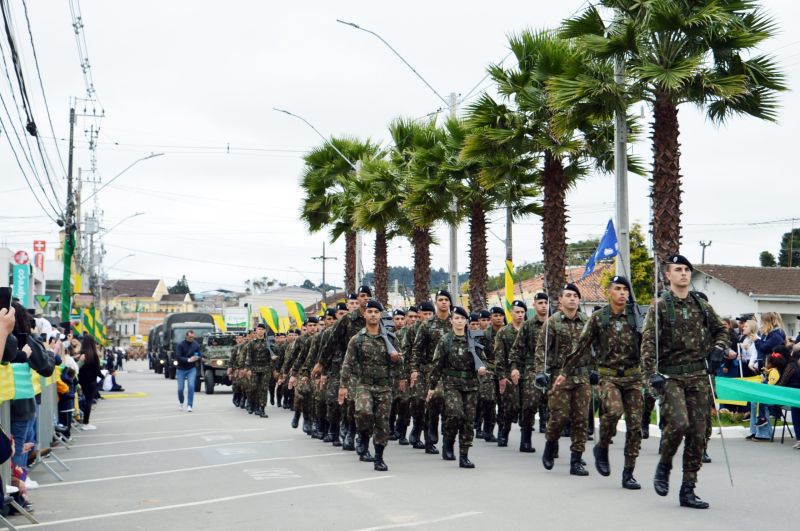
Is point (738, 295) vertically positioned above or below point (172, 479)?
above

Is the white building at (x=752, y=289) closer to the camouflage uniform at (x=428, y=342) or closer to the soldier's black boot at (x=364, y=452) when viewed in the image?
the camouflage uniform at (x=428, y=342)

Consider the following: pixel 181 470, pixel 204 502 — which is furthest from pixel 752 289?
pixel 204 502

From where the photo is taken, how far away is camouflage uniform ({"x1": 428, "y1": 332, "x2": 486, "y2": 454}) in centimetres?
1257

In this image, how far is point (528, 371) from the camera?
47.3 feet

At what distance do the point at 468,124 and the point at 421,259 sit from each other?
8355 mm

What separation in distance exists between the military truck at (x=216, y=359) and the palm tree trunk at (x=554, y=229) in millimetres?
14098

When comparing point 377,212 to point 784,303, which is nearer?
point 377,212

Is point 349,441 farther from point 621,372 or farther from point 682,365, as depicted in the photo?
point 682,365

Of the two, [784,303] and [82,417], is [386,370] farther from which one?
[784,303]

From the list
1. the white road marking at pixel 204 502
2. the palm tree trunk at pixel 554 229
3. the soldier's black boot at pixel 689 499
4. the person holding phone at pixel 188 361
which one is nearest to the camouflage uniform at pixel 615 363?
the soldier's black boot at pixel 689 499

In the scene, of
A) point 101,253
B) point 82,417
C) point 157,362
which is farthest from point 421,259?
point 101,253

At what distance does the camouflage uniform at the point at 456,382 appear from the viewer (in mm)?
12570

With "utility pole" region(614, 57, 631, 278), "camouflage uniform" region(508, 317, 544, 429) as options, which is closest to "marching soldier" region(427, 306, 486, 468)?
"camouflage uniform" region(508, 317, 544, 429)

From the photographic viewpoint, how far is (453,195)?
2825 cm
